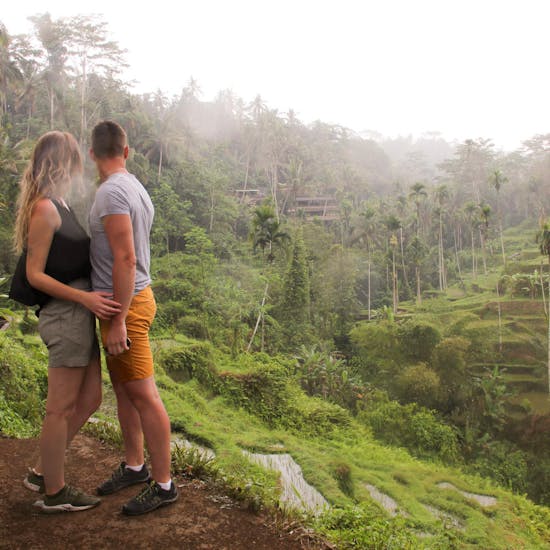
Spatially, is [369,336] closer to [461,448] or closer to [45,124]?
[461,448]

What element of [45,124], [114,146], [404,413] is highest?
[45,124]

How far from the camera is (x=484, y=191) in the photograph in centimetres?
3522

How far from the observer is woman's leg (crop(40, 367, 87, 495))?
62.3 inches

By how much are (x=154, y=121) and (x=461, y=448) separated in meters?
20.3

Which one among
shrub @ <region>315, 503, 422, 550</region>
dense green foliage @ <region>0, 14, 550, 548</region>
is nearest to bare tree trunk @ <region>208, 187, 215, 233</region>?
dense green foliage @ <region>0, 14, 550, 548</region>

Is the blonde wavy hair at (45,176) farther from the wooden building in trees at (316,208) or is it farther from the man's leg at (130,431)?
the wooden building in trees at (316,208)

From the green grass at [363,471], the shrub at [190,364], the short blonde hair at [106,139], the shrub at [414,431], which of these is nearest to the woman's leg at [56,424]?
the short blonde hair at [106,139]

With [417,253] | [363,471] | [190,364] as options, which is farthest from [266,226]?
[417,253]

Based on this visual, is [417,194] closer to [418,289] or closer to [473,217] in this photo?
[473,217]

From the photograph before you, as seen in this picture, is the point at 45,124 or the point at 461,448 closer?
the point at 461,448

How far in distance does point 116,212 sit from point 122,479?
98cm

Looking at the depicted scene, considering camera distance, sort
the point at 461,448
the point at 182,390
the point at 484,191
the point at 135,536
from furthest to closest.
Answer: the point at 484,191, the point at 461,448, the point at 182,390, the point at 135,536

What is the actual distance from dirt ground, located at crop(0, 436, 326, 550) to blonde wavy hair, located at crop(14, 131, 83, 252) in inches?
34.3

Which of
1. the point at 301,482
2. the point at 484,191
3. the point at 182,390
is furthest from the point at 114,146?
the point at 484,191
